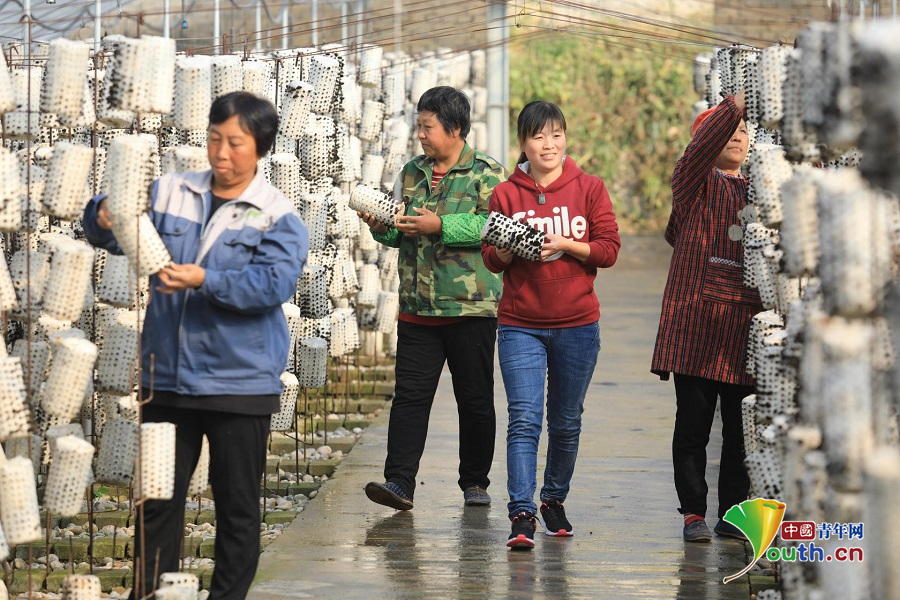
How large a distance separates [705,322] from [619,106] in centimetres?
1644

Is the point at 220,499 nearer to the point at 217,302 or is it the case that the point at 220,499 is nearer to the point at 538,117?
the point at 217,302

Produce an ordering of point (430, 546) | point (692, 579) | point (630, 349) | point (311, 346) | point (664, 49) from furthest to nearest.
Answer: point (664, 49), point (630, 349), point (311, 346), point (430, 546), point (692, 579)

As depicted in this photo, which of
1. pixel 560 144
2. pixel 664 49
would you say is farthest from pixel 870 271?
pixel 664 49

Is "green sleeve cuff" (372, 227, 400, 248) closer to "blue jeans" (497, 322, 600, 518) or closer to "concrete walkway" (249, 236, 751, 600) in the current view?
"blue jeans" (497, 322, 600, 518)

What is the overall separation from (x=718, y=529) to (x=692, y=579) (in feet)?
2.31

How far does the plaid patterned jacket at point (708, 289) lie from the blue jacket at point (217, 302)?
6.43 ft

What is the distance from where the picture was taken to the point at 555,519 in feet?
19.8

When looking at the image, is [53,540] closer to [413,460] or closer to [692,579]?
[413,460]

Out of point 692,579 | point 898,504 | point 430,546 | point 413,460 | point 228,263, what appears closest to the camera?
point 898,504

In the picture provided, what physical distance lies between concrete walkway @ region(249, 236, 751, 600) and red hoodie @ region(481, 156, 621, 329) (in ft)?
2.86

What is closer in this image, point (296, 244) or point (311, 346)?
point (296, 244)

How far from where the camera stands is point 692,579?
17.8 ft

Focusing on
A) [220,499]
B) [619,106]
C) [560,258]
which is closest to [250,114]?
[220,499]

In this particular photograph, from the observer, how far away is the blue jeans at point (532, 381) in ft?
19.3
